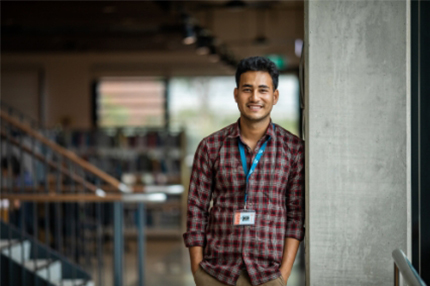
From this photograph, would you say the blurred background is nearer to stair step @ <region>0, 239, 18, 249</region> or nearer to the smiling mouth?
stair step @ <region>0, 239, 18, 249</region>

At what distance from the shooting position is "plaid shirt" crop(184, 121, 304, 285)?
226cm

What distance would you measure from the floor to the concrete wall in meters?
3.81

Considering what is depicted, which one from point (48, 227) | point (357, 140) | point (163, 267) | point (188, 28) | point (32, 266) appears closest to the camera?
point (357, 140)

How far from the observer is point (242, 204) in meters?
2.30

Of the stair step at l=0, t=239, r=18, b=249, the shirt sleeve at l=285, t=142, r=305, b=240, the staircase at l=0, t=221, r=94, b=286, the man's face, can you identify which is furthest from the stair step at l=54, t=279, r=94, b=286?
the man's face

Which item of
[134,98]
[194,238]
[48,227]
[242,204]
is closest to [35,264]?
[48,227]

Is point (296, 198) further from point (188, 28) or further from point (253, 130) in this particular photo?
point (188, 28)

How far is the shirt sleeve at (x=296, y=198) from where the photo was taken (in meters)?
2.37

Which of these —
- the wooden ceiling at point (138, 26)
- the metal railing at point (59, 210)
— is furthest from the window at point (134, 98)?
the metal railing at point (59, 210)

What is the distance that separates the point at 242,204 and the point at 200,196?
0.62ft

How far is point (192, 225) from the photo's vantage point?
2375mm

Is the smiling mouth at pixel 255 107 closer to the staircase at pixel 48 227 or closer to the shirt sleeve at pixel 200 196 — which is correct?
the shirt sleeve at pixel 200 196

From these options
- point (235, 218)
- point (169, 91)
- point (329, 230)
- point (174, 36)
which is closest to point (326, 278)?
point (329, 230)

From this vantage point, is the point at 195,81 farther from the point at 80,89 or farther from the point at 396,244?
the point at 396,244
